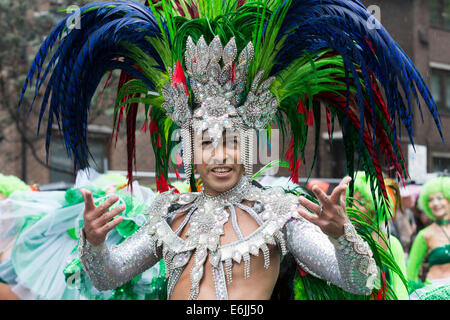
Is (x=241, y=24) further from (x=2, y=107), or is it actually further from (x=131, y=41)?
(x=2, y=107)

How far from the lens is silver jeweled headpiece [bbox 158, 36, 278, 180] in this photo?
2348 mm

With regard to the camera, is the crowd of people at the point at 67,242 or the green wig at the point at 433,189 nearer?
the crowd of people at the point at 67,242

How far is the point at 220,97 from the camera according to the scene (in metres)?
2.39

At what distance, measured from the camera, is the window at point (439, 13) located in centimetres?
1206

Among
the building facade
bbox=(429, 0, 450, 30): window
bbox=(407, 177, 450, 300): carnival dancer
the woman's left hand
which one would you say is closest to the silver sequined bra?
the woman's left hand

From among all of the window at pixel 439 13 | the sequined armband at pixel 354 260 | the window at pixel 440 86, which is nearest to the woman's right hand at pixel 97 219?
the sequined armband at pixel 354 260

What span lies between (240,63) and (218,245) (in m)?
0.77

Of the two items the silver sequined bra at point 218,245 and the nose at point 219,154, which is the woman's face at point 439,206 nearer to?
the silver sequined bra at point 218,245

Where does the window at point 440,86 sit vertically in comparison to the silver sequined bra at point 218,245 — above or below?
above

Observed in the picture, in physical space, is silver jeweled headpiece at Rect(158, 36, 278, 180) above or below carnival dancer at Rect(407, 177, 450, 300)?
above

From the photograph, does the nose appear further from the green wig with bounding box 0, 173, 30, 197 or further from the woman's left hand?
the green wig with bounding box 0, 173, 30, 197

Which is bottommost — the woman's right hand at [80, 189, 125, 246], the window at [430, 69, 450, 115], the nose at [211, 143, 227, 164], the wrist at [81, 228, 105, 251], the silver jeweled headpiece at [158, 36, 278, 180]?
the wrist at [81, 228, 105, 251]
